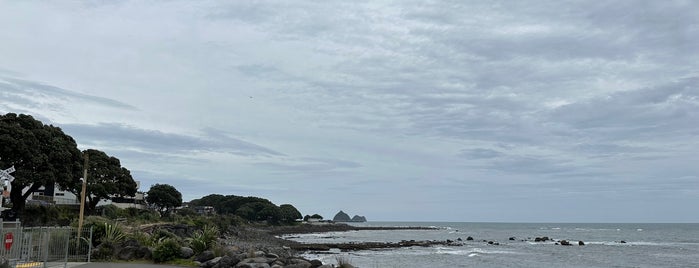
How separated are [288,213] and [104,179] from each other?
330ft

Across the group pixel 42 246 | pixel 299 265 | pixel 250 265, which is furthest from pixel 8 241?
pixel 299 265

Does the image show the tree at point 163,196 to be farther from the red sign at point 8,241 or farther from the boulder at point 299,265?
the red sign at point 8,241

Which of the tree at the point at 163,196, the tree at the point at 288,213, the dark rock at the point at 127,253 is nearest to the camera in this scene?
the dark rock at the point at 127,253

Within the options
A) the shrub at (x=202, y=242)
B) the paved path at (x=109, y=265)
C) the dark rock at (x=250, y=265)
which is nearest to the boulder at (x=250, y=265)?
the dark rock at (x=250, y=265)

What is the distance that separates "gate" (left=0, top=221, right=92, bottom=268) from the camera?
17.4 metres

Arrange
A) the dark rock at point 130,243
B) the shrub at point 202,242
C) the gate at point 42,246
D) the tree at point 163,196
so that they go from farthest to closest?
the tree at point 163,196, the shrub at point 202,242, the dark rock at point 130,243, the gate at point 42,246

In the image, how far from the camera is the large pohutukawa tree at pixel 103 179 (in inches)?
2450

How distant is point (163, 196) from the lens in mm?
96000

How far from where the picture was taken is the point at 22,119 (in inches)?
1836

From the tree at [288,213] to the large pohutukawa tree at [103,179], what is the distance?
301 feet

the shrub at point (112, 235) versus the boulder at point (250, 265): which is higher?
the shrub at point (112, 235)

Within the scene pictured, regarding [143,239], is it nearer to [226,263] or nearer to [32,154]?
[226,263]

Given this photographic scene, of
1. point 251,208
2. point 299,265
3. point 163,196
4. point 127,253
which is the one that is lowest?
point 299,265

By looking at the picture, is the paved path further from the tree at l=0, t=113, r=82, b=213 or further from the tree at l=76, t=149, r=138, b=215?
the tree at l=76, t=149, r=138, b=215
